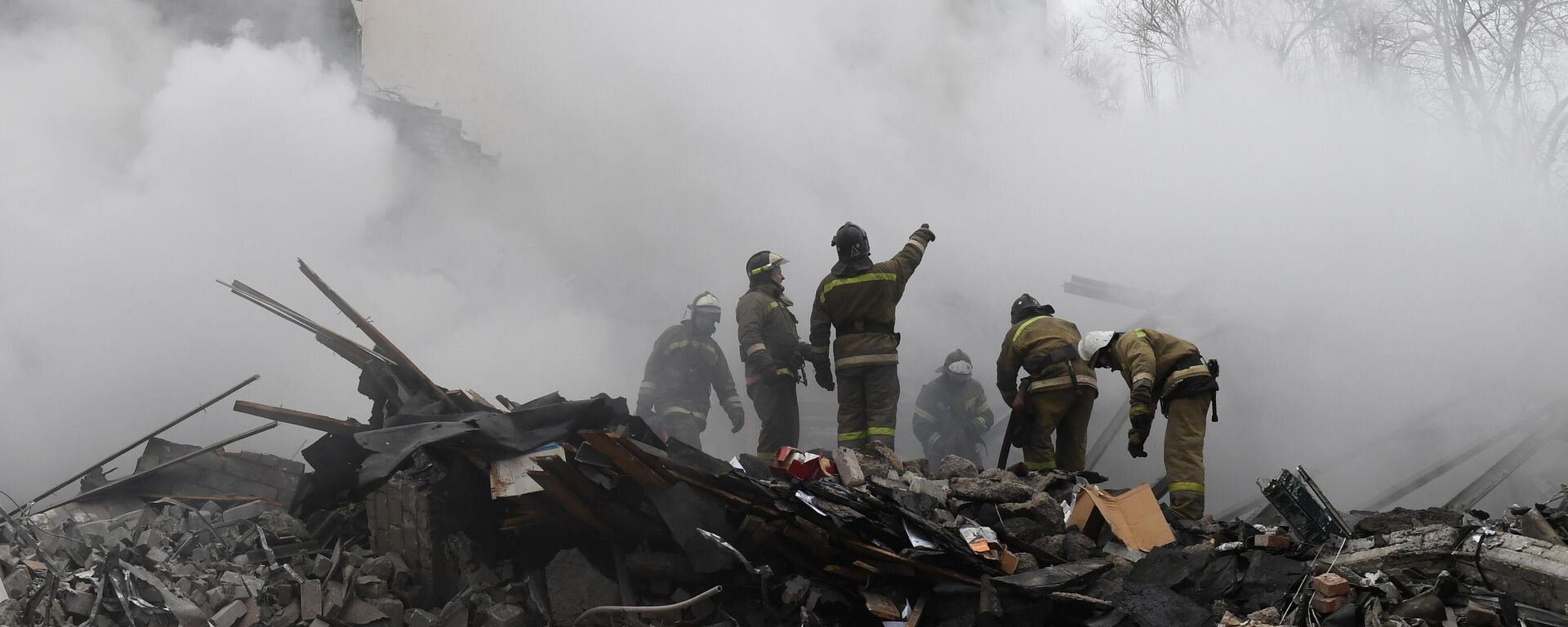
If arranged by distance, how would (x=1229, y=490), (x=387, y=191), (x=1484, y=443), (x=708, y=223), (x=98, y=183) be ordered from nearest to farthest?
(x=1484, y=443), (x=98, y=183), (x=1229, y=490), (x=387, y=191), (x=708, y=223)

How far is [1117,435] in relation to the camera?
8.59 metres

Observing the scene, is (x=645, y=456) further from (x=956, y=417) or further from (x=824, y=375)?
(x=956, y=417)

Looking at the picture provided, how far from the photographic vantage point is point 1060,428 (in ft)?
19.9

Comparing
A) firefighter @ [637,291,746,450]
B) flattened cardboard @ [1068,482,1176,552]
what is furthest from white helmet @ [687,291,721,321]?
flattened cardboard @ [1068,482,1176,552]

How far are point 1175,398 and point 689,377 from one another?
3.54 m

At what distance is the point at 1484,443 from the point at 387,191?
924cm

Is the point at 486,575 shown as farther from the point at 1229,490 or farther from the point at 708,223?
the point at 708,223

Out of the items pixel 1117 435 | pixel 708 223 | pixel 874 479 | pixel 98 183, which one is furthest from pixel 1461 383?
pixel 98 183

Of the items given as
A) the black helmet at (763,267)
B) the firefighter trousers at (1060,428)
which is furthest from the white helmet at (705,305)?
the firefighter trousers at (1060,428)

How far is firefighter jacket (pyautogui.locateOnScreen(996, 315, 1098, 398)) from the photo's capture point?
5.75m

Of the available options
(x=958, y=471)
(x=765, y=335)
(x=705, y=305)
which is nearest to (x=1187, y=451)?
(x=958, y=471)

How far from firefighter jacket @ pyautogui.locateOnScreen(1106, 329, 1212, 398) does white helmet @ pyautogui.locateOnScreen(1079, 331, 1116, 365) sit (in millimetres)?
74

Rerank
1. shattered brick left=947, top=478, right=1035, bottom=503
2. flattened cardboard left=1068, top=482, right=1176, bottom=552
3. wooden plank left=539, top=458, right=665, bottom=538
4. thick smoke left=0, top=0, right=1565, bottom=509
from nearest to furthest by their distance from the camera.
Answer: wooden plank left=539, top=458, right=665, bottom=538, flattened cardboard left=1068, top=482, right=1176, bottom=552, shattered brick left=947, top=478, right=1035, bottom=503, thick smoke left=0, top=0, right=1565, bottom=509

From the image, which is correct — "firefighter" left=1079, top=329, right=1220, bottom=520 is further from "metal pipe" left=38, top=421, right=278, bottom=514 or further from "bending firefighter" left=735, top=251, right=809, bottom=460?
"metal pipe" left=38, top=421, right=278, bottom=514
